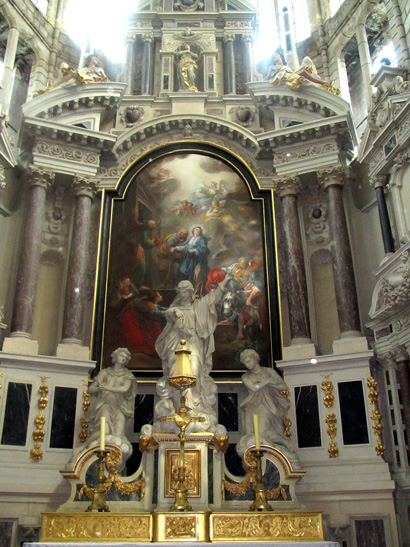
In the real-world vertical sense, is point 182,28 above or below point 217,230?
above

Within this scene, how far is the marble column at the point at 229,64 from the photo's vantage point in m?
14.2

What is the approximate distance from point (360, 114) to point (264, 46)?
3.66 metres

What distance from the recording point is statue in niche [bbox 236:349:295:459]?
9.59 m

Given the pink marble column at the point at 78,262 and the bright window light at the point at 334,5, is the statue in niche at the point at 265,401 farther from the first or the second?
the bright window light at the point at 334,5

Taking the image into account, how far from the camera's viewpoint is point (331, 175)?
A: 12.2 metres

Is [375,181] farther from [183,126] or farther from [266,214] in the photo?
[183,126]

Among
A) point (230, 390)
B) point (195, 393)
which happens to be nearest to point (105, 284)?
point (230, 390)

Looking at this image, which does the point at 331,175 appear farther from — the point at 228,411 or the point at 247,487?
the point at 247,487

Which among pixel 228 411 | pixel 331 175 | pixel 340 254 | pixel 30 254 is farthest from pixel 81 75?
pixel 228 411

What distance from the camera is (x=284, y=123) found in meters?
13.0

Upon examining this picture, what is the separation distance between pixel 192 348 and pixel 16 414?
344cm

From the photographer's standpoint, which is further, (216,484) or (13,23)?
(13,23)

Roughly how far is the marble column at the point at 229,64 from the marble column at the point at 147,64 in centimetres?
181

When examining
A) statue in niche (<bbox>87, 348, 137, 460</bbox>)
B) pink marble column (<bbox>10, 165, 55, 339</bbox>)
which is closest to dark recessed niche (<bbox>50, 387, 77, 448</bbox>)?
statue in niche (<bbox>87, 348, 137, 460</bbox>)
